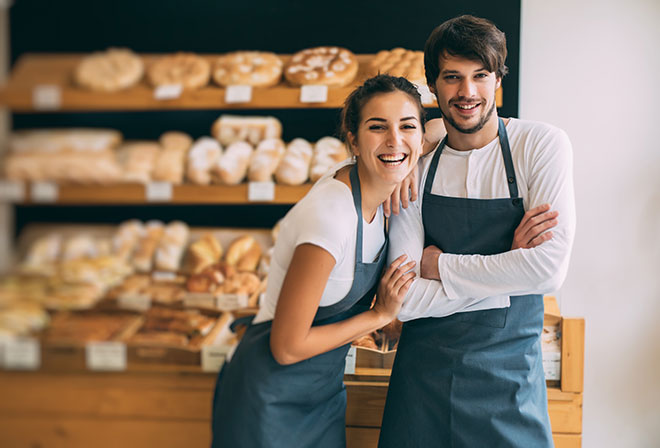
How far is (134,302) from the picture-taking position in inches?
76.2

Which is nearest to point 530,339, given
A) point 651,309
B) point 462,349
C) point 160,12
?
point 462,349

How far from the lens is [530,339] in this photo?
146 centimetres

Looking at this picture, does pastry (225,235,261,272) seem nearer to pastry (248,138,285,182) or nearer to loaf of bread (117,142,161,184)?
pastry (248,138,285,182)

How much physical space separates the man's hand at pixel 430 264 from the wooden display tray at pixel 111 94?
30.6 inches

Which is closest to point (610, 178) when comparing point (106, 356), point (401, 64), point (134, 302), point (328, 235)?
point (401, 64)

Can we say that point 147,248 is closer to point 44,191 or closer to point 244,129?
point 44,191

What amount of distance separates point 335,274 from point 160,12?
148 cm

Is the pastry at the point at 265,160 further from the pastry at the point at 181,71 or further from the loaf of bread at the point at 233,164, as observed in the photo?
the pastry at the point at 181,71

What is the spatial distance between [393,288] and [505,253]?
12.1 inches

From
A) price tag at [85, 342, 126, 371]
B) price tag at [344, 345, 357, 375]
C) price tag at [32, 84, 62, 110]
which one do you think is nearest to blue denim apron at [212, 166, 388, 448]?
price tag at [344, 345, 357, 375]

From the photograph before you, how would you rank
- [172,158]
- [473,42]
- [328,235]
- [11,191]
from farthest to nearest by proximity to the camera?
[172,158], [11,191], [473,42], [328,235]

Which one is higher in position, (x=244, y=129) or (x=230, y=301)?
(x=244, y=129)

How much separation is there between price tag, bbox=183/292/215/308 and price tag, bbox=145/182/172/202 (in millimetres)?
399

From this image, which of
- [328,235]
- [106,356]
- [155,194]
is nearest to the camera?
[328,235]
